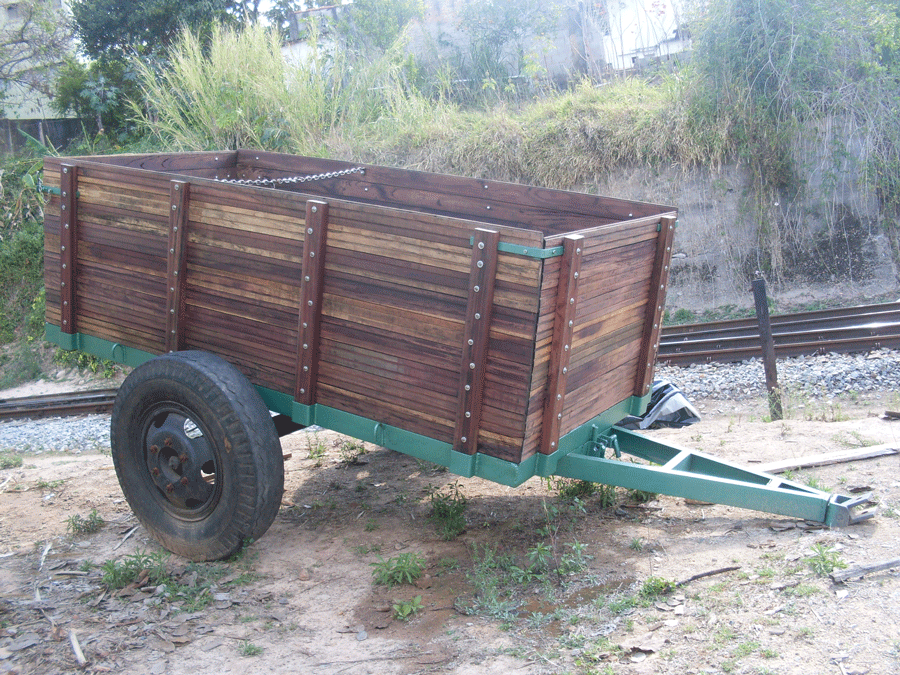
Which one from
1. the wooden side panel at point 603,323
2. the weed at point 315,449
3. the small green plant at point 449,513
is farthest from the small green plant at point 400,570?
the weed at point 315,449

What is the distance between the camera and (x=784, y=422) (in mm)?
5637

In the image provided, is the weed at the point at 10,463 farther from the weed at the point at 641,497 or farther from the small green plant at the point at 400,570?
the weed at the point at 641,497

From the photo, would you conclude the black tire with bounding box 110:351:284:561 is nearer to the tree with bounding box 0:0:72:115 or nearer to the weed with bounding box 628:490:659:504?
the weed with bounding box 628:490:659:504

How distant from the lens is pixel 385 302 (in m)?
3.57

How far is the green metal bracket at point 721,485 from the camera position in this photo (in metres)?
3.57

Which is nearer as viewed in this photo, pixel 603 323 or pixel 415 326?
pixel 415 326

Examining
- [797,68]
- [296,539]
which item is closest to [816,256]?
[797,68]

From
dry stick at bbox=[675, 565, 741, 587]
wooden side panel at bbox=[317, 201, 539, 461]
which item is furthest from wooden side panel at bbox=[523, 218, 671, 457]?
dry stick at bbox=[675, 565, 741, 587]

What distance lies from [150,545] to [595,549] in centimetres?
264

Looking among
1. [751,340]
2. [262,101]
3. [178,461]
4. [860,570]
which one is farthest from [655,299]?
[262,101]

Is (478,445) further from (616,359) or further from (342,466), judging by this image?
(342,466)

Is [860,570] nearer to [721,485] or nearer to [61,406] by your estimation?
[721,485]

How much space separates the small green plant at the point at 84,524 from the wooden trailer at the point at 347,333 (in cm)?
64

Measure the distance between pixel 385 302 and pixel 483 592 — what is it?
4.98 ft
